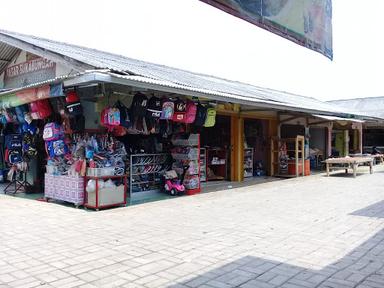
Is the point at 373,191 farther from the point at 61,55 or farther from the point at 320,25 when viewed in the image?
the point at 61,55

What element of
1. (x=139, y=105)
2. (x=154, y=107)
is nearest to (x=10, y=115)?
(x=139, y=105)

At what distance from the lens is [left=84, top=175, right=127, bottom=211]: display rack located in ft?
24.4

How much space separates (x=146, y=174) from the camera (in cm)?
927

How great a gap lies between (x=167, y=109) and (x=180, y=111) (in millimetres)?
375

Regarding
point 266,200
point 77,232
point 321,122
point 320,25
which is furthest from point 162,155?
point 321,122

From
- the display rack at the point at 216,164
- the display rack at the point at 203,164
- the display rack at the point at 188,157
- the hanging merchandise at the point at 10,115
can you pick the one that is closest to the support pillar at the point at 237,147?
the display rack at the point at 216,164

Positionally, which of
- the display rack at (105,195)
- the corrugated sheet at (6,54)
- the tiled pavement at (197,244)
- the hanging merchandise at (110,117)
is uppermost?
the corrugated sheet at (6,54)

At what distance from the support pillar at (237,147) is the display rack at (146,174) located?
3428mm

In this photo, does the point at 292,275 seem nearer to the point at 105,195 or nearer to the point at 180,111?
the point at 105,195

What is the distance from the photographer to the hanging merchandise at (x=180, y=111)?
27.8ft

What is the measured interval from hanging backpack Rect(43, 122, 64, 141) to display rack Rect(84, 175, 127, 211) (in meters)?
1.16

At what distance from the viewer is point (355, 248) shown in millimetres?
4930

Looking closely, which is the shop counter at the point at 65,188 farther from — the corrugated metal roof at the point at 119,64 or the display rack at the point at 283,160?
the display rack at the point at 283,160

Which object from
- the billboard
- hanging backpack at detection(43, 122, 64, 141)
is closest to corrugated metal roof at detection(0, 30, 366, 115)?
hanging backpack at detection(43, 122, 64, 141)
